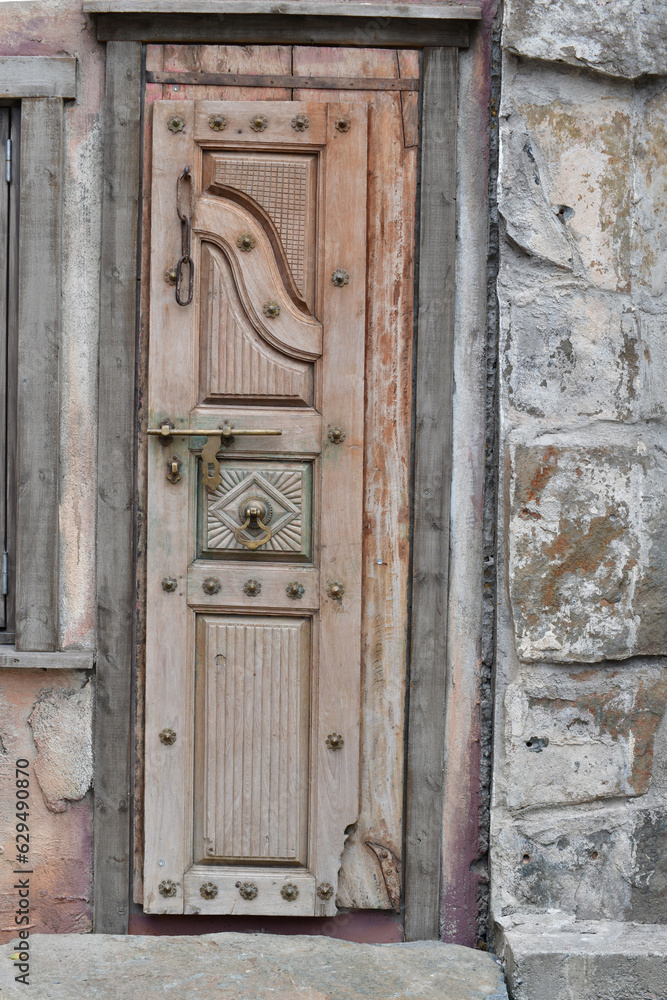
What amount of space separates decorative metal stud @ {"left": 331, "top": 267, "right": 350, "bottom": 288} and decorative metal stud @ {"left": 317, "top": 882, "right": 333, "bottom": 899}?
151cm

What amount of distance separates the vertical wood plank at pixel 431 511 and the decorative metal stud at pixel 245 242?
0.43m

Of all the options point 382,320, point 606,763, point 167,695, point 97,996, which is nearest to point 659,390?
point 382,320

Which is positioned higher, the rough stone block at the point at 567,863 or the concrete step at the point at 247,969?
the rough stone block at the point at 567,863

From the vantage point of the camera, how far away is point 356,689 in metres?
2.20

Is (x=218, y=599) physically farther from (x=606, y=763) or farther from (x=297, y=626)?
(x=606, y=763)

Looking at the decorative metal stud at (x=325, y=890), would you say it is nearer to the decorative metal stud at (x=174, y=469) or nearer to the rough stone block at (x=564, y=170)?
the decorative metal stud at (x=174, y=469)

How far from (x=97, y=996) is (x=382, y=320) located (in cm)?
170

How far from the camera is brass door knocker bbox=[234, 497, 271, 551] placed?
2188 mm

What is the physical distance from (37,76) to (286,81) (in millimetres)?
625

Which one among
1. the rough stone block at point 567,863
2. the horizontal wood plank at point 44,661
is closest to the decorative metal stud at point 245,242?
the horizontal wood plank at point 44,661

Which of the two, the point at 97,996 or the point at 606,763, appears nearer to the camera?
the point at 97,996

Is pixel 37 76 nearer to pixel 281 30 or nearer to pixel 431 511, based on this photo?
pixel 281 30

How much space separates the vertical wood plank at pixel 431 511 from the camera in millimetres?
2180

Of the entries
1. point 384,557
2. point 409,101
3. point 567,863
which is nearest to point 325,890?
point 567,863
